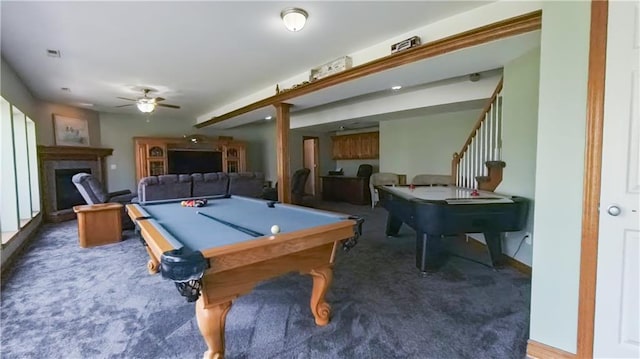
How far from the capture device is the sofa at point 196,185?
4547mm

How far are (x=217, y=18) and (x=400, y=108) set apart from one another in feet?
10.9

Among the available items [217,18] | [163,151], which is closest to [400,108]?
[217,18]

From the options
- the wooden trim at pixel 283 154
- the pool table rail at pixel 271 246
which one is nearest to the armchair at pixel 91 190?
the wooden trim at pixel 283 154

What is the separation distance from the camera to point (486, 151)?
3670mm

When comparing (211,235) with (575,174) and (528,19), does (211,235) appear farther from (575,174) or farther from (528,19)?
(528,19)

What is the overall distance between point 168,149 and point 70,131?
76.5 inches

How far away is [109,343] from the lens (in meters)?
1.82

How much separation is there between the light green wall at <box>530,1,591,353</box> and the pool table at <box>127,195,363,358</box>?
108cm

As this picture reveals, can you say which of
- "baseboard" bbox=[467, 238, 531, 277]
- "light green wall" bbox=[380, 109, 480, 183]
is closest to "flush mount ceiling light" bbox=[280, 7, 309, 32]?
"baseboard" bbox=[467, 238, 531, 277]

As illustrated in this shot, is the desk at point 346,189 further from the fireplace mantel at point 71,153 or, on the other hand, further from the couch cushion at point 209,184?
the fireplace mantel at point 71,153

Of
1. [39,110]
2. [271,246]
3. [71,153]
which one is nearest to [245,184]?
[71,153]

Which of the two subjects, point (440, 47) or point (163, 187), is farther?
point (163, 187)

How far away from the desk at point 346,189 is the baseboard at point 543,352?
18.6 ft

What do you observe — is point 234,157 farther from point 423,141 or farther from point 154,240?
point 154,240
